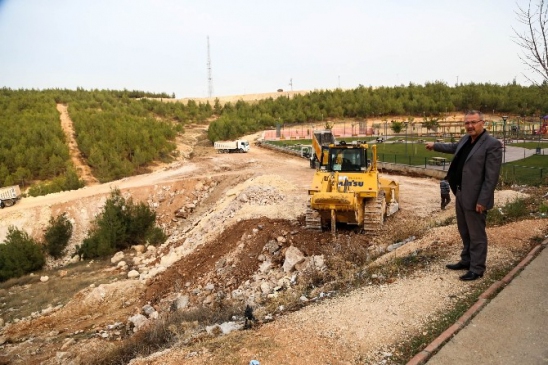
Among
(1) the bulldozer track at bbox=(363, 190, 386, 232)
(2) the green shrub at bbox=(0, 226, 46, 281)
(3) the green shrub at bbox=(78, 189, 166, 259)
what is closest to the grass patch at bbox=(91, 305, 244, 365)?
(1) the bulldozer track at bbox=(363, 190, 386, 232)

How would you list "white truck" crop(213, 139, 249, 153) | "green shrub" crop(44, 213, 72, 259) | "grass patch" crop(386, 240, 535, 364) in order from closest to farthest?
"grass patch" crop(386, 240, 535, 364) → "green shrub" crop(44, 213, 72, 259) → "white truck" crop(213, 139, 249, 153)

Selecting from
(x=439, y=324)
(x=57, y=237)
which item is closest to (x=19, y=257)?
(x=57, y=237)

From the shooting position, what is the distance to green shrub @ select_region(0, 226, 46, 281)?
19672 mm

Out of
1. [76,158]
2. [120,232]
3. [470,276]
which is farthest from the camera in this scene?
[76,158]

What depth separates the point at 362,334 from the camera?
543 cm

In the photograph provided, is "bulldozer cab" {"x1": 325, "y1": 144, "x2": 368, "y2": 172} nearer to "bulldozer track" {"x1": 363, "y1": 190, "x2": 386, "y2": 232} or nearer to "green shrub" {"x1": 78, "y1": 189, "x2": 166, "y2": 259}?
"bulldozer track" {"x1": 363, "y1": 190, "x2": 386, "y2": 232}

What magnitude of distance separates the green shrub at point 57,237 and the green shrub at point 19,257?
1.02 meters

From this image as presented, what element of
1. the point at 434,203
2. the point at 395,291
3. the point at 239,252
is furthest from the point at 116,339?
the point at 434,203

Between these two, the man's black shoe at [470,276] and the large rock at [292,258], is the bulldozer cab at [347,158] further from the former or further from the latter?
the man's black shoe at [470,276]

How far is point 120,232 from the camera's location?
21.3 metres

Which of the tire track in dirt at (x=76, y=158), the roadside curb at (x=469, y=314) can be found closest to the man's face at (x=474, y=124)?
the roadside curb at (x=469, y=314)

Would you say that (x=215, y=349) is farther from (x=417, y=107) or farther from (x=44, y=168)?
(x=417, y=107)

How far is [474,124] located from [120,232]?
61.1 feet

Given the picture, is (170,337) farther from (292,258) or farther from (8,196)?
(8,196)
